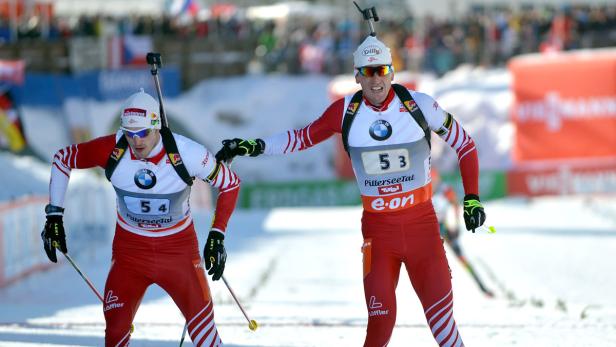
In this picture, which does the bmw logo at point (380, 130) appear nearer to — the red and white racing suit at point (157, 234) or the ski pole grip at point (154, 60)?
the red and white racing suit at point (157, 234)

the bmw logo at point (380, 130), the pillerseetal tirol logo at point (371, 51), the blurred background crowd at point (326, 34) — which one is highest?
the pillerseetal tirol logo at point (371, 51)

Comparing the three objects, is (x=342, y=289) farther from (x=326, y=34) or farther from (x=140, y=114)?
(x=326, y=34)

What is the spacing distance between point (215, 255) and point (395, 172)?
130 centimetres

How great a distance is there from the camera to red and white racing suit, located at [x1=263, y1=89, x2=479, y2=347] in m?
7.29

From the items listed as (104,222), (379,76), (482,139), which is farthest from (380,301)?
(482,139)

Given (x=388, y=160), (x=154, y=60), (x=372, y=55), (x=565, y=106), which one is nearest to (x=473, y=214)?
(x=388, y=160)

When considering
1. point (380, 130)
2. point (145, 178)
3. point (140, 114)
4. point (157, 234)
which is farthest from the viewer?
point (380, 130)

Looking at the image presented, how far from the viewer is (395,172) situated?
292 inches

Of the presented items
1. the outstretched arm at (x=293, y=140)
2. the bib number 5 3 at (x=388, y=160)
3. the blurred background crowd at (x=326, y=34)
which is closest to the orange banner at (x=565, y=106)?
the blurred background crowd at (x=326, y=34)

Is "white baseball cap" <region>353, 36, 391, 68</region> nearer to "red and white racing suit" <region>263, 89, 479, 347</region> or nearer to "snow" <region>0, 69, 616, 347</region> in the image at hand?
"red and white racing suit" <region>263, 89, 479, 347</region>

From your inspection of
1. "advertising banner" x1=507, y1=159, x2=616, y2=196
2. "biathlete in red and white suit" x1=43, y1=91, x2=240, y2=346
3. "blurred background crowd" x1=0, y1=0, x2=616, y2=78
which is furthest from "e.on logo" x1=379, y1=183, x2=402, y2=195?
"blurred background crowd" x1=0, y1=0, x2=616, y2=78

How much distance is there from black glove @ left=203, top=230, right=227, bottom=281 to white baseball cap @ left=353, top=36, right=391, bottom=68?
1.45m

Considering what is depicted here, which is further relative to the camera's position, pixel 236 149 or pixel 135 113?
pixel 236 149

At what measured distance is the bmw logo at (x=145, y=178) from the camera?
7.15 meters
